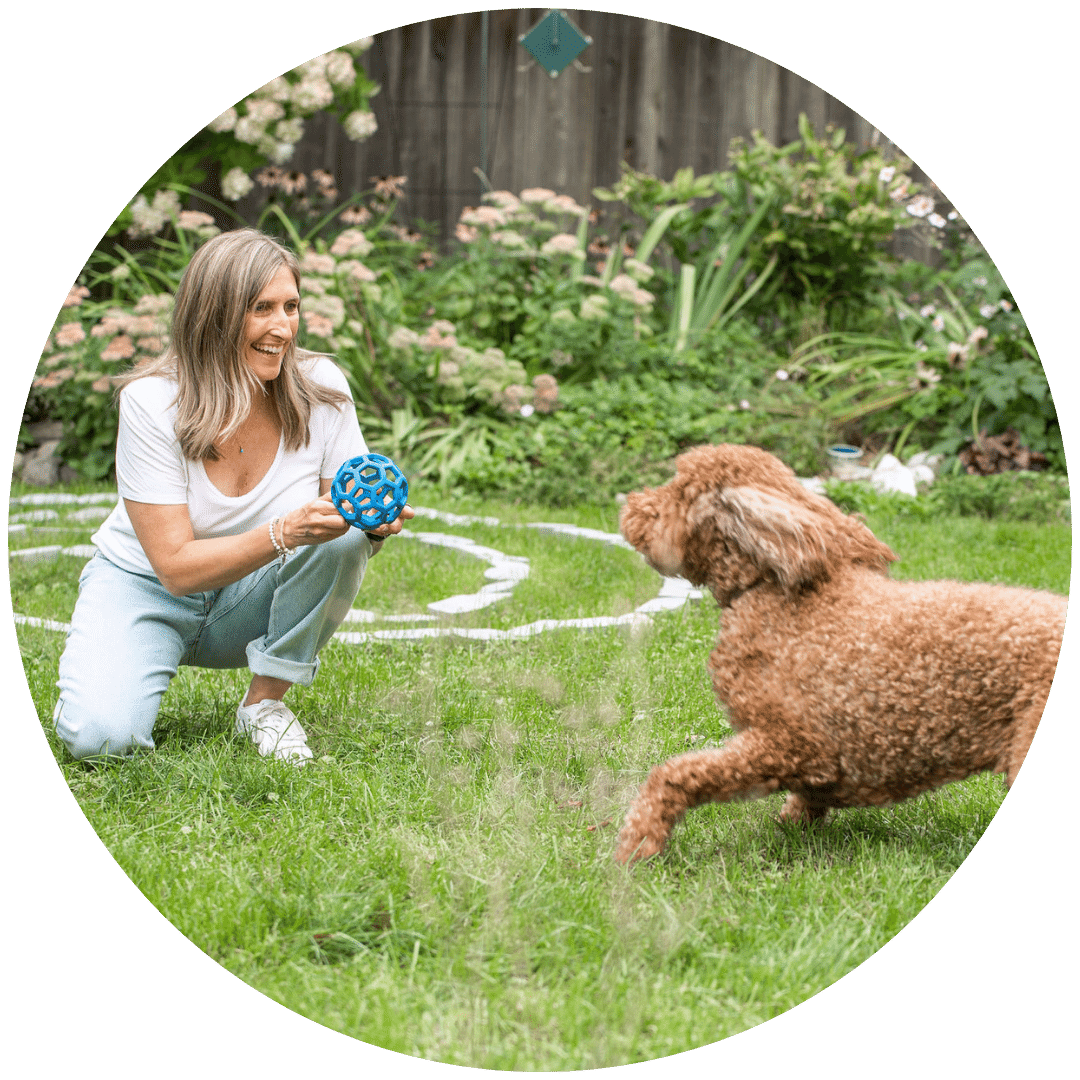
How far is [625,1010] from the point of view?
193 centimetres

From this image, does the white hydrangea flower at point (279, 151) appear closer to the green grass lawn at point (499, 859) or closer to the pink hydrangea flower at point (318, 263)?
the pink hydrangea flower at point (318, 263)

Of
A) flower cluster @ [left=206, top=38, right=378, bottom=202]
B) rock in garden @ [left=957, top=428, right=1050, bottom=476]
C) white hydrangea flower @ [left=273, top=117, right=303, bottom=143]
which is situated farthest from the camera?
white hydrangea flower @ [left=273, top=117, right=303, bottom=143]

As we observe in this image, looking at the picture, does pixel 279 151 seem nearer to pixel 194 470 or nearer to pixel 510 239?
pixel 510 239

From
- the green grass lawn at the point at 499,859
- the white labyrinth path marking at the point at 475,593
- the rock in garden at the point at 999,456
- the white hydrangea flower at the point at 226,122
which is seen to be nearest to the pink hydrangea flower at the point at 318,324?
the white labyrinth path marking at the point at 475,593

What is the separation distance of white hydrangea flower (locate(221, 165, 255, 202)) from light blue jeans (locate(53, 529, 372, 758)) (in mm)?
3731

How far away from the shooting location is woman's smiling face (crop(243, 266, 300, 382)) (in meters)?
2.72

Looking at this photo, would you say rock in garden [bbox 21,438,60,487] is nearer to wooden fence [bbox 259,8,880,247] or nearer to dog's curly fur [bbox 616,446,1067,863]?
wooden fence [bbox 259,8,880,247]

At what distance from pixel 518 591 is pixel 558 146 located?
2925mm

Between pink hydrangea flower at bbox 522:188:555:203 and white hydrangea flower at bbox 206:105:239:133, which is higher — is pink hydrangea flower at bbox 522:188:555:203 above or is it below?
below

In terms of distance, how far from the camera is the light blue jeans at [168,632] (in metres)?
2.77

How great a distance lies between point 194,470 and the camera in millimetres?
2791

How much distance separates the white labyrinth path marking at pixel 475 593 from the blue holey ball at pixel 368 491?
1.10 m

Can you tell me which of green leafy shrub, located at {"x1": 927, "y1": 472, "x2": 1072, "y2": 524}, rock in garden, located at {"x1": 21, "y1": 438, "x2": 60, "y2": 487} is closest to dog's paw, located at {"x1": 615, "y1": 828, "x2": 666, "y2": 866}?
green leafy shrub, located at {"x1": 927, "y1": 472, "x2": 1072, "y2": 524}

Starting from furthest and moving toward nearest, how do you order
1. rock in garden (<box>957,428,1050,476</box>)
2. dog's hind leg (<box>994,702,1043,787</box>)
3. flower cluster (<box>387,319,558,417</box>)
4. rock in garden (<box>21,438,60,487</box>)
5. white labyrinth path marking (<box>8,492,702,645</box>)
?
flower cluster (<box>387,319,558,417</box>), rock in garden (<box>957,428,1050,476</box>), rock in garden (<box>21,438,60,487</box>), white labyrinth path marking (<box>8,492,702,645</box>), dog's hind leg (<box>994,702,1043,787</box>)
